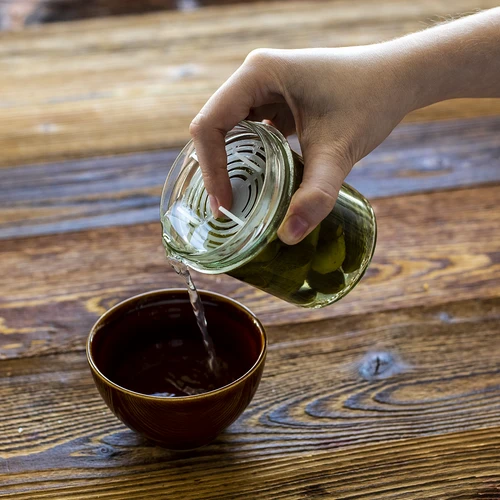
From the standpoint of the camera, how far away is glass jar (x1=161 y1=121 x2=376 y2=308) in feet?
1.97

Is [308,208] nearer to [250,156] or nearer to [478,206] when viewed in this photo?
[250,156]

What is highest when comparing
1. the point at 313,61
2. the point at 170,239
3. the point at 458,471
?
the point at 313,61

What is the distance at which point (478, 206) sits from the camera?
42.4 inches

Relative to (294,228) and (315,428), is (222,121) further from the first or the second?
(315,428)

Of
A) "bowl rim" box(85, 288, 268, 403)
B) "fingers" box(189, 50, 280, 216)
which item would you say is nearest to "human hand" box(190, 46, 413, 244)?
"fingers" box(189, 50, 280, 216)

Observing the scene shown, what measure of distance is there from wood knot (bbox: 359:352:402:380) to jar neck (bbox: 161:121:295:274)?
0.78 ft

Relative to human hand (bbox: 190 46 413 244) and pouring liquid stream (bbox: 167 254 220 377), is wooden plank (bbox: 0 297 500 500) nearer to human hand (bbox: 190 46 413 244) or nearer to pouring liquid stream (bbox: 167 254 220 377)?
pouring liquid stream (bbox: 167 254 220 377)

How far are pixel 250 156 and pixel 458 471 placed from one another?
1.07ft

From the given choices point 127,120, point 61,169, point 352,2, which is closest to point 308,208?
point 61,169

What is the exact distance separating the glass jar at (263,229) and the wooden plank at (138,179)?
0.38m

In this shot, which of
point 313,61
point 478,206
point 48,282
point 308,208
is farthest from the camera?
point 478,206

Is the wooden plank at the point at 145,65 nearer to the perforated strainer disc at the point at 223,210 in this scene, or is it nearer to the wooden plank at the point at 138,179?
the wooden plank at the point at 138,179

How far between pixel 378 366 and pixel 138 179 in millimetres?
531

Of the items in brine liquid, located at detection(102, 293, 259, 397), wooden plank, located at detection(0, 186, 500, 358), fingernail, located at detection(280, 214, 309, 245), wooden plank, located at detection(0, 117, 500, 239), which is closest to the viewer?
fingernail, located at detection(280, 214, 309, 245)
